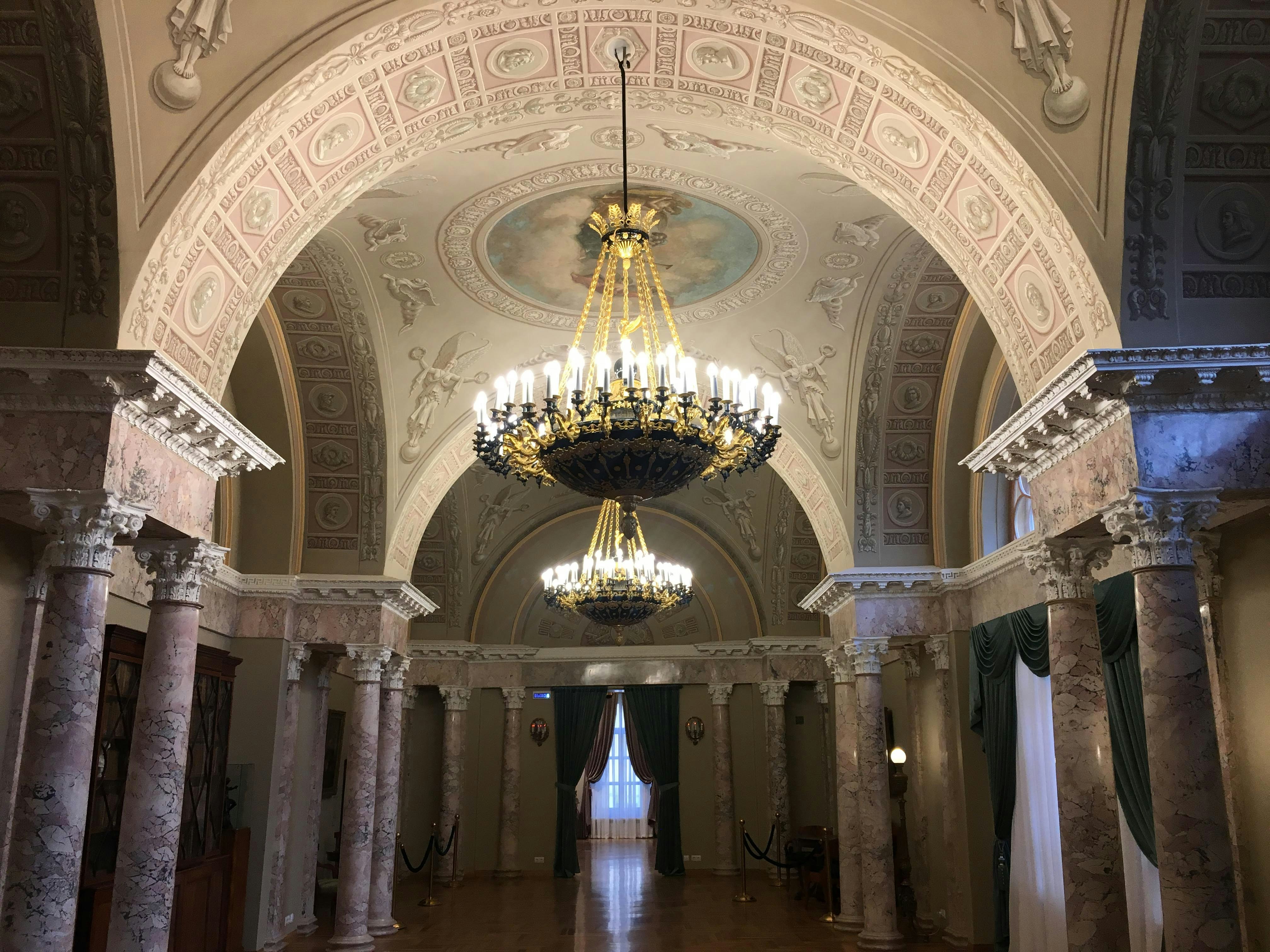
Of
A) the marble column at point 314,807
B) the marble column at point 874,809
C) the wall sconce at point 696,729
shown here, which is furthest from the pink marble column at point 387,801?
the wall sconce at point 696,729

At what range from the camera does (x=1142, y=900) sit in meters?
9.11

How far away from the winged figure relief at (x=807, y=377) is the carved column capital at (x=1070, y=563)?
5.56 m

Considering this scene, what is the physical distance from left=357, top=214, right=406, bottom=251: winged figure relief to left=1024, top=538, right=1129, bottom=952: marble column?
7200 mm

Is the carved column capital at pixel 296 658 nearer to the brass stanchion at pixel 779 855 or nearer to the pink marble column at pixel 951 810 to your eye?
the pink marble column at pixel 951 810

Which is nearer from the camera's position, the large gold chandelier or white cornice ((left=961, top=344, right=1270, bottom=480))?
white cornice ((left=961, top=344, right=1270, bottom=480))

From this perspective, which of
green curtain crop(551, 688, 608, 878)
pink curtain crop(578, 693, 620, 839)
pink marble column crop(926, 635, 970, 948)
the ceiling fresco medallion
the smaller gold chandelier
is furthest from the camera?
pink curtain crop(578, 693, 620, 839)

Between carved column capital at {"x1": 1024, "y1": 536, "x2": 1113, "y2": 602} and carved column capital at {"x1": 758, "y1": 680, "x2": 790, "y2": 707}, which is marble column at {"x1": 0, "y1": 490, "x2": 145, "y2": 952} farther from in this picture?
carved column capital at {"x1": 758, "y1": 680, "x2": 790, "y2": 707}

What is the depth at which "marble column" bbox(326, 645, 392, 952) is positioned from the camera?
43.0 ft

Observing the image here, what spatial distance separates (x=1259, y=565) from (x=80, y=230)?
340 inches

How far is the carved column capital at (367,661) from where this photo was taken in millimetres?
13742

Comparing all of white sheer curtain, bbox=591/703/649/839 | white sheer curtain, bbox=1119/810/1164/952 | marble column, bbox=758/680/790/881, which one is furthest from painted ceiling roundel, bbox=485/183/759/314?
white sheer curtain, bbox=591/703/649/839

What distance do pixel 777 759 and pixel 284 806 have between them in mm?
10823

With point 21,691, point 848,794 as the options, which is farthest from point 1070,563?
point 21,691

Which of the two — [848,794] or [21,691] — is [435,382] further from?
[848,794]
